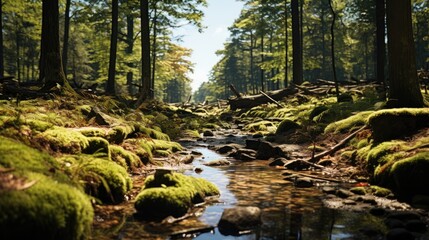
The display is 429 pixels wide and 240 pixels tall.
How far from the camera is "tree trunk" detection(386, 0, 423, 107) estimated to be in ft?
30.9

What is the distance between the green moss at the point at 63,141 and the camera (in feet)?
20.5

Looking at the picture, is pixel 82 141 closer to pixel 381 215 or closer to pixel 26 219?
pixel 26 219

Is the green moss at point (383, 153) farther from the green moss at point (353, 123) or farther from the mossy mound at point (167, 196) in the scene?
the mossy mound at point (167, 196)

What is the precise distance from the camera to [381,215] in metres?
5.13

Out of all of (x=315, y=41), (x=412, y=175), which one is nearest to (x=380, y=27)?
(x=412, y=175)

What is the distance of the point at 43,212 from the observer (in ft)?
9.39

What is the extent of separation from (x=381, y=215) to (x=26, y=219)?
15.0 ft

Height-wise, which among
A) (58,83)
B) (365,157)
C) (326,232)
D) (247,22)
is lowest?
(326,232)

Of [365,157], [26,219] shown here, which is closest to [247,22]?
[365,157]

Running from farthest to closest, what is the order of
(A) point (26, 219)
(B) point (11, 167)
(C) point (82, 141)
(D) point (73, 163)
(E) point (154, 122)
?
(E) point (154, 122)
(C) point (82, 141)
(D) point (73, 163)
(B) point (11, 167)
(A) point (26, 219)

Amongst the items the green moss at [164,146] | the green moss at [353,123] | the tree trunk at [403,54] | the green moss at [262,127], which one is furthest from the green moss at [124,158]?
the green moss at [262,127]

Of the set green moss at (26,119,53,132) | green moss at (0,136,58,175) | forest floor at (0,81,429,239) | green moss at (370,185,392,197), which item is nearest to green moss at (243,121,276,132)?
forest floor at (0,81,429,239)

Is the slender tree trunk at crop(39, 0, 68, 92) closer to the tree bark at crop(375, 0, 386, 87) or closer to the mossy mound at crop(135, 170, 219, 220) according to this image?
the mossy mound at crop(135, 170, 219, 220)

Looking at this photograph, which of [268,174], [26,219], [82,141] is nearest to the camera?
[26,219]
